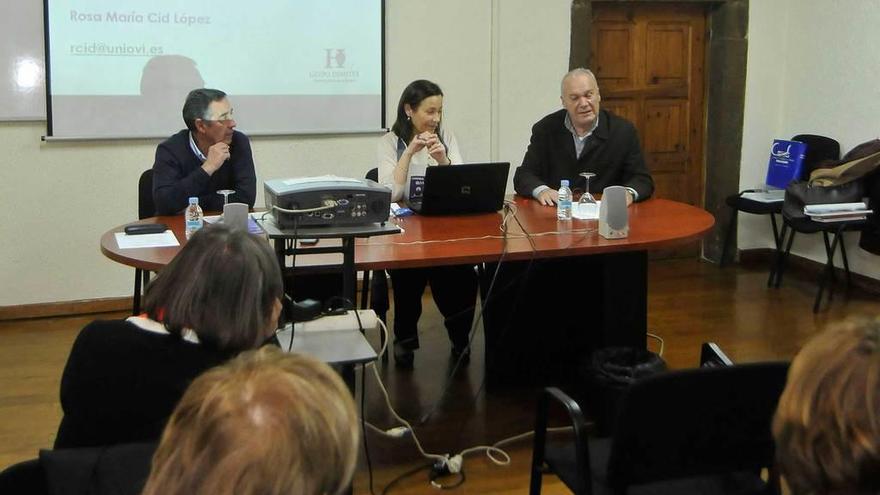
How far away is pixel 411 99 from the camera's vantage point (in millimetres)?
4145

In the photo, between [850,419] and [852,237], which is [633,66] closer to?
[852,237]

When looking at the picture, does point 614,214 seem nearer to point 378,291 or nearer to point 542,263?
point 542,263

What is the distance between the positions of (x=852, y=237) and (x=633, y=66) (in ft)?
5.46

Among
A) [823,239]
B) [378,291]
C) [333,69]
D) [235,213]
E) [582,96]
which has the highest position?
[333,69]

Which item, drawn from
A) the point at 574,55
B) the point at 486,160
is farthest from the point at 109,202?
the point at 574,55

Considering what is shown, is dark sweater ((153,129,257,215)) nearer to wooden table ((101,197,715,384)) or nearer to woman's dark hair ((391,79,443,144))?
wooden table ((101,197,715,384))

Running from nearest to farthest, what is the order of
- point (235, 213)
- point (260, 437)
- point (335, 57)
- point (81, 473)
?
point (260, 437) < point (81, 473) < point (235, 213) < point (335, 57)

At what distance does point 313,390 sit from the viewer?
1.04 m

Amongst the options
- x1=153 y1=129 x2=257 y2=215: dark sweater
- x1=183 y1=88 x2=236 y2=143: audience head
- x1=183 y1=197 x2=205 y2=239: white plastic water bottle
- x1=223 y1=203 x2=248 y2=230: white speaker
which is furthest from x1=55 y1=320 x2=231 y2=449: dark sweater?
x1=183 y1=88 x2=236 y2=143: audience head

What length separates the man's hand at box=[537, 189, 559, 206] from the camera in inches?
157

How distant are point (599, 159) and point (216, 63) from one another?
2.12 meters

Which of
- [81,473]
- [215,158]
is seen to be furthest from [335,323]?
[215,158]

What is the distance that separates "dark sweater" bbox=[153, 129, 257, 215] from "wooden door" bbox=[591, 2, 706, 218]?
2.70 meters

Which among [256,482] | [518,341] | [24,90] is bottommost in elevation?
[518,341]
